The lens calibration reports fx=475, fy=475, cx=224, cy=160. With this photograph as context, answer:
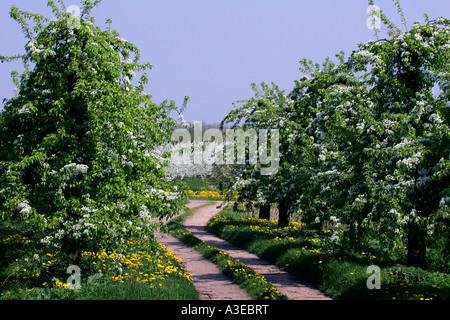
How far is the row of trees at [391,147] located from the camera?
9305 millimetres

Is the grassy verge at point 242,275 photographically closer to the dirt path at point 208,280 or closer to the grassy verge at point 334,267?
the dirt path at point 208,280

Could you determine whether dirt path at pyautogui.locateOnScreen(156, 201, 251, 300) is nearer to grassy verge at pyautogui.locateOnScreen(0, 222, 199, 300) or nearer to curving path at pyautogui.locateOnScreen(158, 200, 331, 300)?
curving path at pyautogui.locateOnScreen(158, 200, 331, 300)

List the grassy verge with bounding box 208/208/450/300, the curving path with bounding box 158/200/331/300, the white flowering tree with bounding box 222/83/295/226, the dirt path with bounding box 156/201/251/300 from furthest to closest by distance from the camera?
the white flowering tree with bounding box 222/83/295/226 → the curving path with bounding box 158/200/331/300 → the dirt path with bounding box 156/201/251/300 → the grassy verge with bounding box 208/208/450/300

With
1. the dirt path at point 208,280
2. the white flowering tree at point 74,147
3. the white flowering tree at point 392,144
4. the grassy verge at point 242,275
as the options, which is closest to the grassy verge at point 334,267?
the white flowering tree at point 392,144

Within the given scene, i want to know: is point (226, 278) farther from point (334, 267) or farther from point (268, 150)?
point (268, 150)

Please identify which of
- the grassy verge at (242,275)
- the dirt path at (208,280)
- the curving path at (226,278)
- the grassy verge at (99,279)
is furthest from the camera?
the curving path at (226,278)

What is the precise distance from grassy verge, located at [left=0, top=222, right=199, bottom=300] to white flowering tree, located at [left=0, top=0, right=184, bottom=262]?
0.60 m

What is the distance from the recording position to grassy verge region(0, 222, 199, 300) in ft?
30.1

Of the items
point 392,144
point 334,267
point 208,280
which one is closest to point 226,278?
point 208,280

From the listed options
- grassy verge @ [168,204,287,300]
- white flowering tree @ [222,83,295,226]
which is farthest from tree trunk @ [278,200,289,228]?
grassy verge @ [168,204,287,300]

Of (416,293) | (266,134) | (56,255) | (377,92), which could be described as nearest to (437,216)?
(416,293)

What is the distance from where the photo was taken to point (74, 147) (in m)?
10.2

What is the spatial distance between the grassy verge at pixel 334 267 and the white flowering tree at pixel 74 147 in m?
4.67

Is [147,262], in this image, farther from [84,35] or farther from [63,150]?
[84,35]
